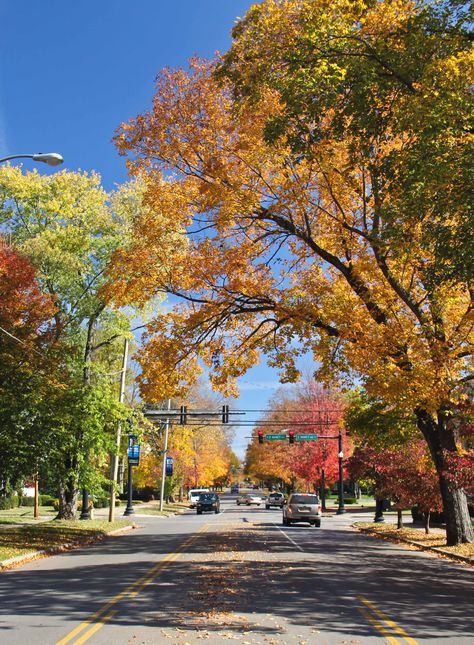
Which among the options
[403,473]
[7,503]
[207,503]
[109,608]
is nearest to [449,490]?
[403,473]

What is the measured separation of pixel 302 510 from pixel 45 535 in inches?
583

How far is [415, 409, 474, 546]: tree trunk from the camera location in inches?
796

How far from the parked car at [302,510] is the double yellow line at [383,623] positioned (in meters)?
23.7

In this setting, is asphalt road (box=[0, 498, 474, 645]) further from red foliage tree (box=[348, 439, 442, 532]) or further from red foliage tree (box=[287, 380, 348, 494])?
red foliage tree (box=[287, 380, 348, 494])

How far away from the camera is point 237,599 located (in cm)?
1005

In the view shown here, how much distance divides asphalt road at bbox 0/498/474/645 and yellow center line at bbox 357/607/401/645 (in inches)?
0.5

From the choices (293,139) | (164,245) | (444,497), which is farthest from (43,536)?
(293,139)

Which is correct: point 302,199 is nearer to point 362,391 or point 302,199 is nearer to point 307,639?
point 362,391

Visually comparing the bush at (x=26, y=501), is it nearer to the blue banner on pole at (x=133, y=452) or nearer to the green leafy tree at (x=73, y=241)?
the blue banner on pole at (x=133, y=452)

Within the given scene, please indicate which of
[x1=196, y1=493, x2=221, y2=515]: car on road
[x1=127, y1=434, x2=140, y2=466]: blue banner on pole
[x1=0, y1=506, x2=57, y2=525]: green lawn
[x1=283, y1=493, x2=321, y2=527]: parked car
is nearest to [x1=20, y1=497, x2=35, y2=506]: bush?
[x1=0, y1=506, x2=57, y2=525]: green lawn

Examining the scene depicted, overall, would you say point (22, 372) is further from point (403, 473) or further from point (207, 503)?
point (207, 503)

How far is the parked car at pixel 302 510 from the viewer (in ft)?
109

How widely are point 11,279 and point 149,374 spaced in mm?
Result: 5720

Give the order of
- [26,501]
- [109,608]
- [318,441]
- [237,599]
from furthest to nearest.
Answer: [26,501] < [318,441] < [237,599] < [109,608]
